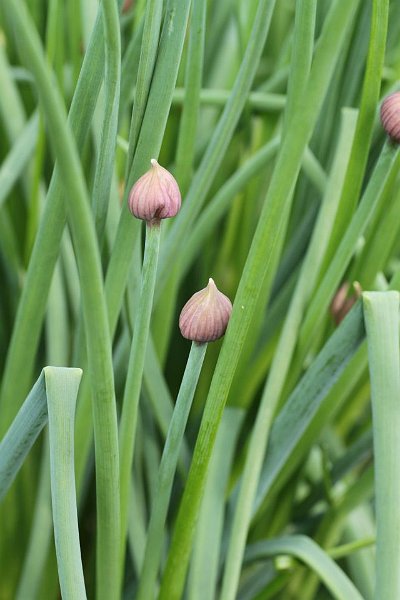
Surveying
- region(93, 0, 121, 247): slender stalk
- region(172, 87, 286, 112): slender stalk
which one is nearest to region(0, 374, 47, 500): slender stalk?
region(93, 0, 121, 247): slender stalk

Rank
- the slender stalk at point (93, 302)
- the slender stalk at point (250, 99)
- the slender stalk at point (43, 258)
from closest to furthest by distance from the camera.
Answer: the slender stalk at point (93, 302) < the slender stalk at point (43, 258) < the slender stalk at point (250, 99)

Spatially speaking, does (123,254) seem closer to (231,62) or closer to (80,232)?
(80,232)

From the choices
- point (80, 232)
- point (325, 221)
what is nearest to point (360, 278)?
point (325, 221)

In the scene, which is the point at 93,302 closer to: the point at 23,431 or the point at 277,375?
the point at 23,431

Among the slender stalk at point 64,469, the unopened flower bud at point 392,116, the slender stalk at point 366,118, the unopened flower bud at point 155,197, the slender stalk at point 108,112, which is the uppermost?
the slender stalk at point 366,118

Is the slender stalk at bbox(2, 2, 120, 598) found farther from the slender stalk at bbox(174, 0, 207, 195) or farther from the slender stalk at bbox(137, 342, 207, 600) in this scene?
the slender stalk at bbox(174, 0, 207, 195)

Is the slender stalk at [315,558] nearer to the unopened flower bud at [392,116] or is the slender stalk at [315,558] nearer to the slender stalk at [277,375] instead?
the slender stalk at [277,375]

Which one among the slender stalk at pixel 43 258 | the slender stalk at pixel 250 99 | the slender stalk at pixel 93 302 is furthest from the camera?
the slender stalk at pixel 250 99

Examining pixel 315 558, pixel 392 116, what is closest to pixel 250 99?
pixel 392 116

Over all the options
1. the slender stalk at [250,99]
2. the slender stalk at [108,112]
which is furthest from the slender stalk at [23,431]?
the slender stalk at [250,99]
